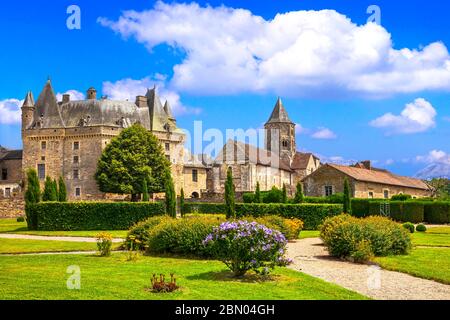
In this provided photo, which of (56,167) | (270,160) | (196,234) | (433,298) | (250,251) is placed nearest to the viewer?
(433,298)

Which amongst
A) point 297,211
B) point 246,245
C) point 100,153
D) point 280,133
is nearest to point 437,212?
point 297,211

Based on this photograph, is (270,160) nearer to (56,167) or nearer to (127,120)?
(127,120)

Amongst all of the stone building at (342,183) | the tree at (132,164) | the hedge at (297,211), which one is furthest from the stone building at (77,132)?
the hedge at (297,211)

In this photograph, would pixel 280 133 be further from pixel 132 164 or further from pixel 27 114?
pixel 27 114

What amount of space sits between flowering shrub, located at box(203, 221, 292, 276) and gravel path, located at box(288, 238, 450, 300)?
6.05 ft

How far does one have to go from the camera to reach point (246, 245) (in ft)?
46.0

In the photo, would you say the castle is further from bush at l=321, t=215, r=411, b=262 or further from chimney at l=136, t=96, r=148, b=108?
bush at l=321, t=215, r=411, b=262

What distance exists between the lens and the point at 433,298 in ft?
39.5

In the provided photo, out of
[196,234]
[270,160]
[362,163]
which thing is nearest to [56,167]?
[270,160]

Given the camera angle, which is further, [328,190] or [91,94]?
[91,94]

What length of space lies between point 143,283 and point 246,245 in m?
2.89

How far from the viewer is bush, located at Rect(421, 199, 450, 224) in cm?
4688

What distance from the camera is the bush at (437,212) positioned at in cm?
4688

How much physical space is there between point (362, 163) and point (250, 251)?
62.2 meters
